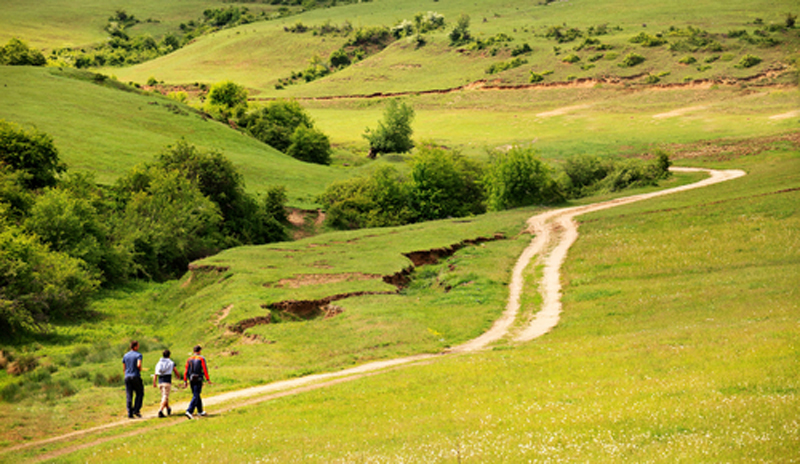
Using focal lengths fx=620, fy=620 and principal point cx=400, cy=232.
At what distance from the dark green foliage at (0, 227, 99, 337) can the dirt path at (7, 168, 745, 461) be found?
1548 cm

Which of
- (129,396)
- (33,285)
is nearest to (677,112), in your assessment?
(33,285)

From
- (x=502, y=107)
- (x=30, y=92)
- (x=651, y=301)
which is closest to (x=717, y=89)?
(x=502, y=107)

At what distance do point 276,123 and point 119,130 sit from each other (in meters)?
31.2

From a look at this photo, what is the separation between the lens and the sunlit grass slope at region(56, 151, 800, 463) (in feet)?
34.7

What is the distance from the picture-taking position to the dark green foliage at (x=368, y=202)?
6312cm

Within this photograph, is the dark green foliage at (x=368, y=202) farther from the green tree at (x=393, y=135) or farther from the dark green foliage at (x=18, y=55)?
the dark green foliage at (x=18, y=55)

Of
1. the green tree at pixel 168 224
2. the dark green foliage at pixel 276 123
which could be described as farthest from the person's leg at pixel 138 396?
the dark green foliage at pixel 276 123

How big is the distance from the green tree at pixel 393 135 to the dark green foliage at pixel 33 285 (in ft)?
226

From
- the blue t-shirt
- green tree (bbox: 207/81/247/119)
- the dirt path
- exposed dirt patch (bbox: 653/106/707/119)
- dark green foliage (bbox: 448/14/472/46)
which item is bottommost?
the dirt path

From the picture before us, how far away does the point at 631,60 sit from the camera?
137500 mm

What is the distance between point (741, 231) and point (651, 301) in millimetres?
12353

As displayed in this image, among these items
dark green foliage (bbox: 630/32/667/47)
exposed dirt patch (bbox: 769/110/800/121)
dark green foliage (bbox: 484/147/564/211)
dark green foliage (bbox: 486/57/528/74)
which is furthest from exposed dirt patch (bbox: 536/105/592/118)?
dark green foliage (bbox: 484/147/564/211)

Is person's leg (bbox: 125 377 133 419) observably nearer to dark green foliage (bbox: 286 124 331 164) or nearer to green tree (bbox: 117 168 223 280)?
green tree (bbox: 117 168 223 280)

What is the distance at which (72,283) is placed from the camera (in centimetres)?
3525
